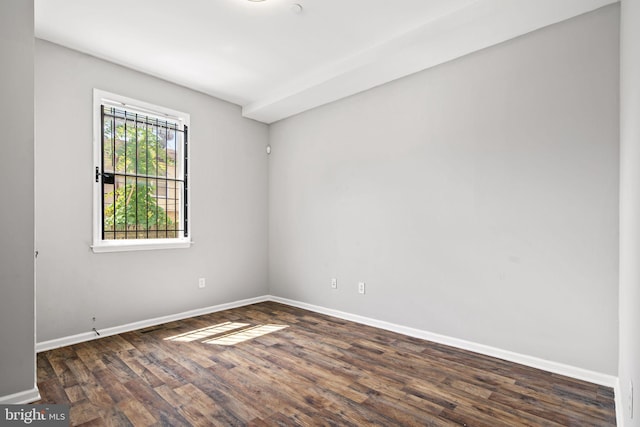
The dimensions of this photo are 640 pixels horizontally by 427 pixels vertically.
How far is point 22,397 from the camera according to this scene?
2.05 metres

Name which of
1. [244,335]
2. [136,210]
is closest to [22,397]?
[244,335]

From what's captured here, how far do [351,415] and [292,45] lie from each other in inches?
118

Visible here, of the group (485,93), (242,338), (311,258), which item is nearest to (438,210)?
(485,93)

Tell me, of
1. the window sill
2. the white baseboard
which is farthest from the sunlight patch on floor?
the window sill

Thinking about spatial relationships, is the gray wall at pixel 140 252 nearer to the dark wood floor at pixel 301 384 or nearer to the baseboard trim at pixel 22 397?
the dark wood floor at pixel 301 384

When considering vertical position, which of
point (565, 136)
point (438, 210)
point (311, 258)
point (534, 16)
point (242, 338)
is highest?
point (534, 16)

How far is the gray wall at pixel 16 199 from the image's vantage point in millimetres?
2029

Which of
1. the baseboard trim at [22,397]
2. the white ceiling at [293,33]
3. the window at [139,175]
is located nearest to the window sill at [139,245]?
the window at [139,175]

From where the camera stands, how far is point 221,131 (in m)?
4.34

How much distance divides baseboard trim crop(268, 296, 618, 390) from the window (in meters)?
2.20

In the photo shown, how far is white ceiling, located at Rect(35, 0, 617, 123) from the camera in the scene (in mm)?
2514

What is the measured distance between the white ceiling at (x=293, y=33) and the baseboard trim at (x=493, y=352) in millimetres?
2539

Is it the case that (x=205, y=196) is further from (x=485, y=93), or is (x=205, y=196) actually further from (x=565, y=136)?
(x=565, y=136)

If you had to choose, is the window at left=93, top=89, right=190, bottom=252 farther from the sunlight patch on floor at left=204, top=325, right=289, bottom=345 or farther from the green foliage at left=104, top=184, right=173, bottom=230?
the sunlight patch on floor at left=204, top=325, right=289, bottom=345
